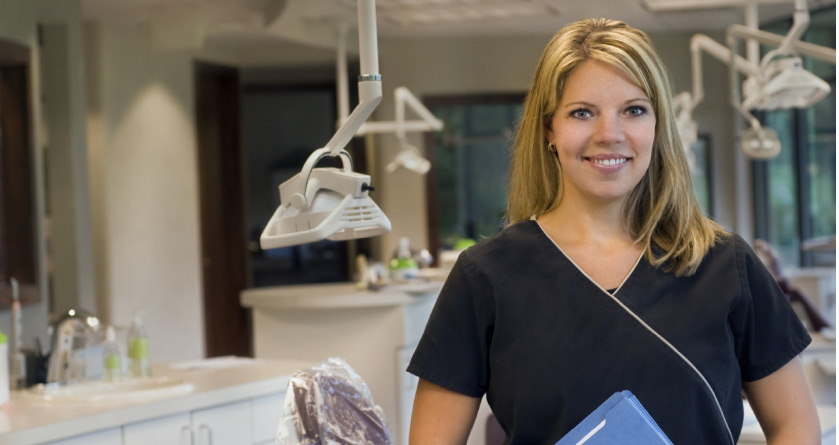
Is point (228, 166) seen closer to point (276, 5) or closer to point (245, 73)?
point (245, 73)

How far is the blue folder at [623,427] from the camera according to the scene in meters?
1.26

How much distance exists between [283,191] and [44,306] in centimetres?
398

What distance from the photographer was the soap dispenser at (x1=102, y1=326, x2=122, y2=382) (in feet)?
10.3

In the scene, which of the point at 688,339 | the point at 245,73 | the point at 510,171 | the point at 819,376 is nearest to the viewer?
the point at 688,339

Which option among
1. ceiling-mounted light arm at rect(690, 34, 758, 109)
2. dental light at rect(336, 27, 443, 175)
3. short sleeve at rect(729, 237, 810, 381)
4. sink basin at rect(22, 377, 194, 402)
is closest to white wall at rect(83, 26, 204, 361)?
dental light at rect(336, 27, 443, 175)

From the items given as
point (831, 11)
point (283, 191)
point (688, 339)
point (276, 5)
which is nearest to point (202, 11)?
point (276, 5)

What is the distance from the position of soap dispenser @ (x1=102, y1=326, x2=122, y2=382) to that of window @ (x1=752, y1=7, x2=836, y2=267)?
5724 mm

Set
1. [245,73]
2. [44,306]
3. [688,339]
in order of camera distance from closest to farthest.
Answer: [688,339]
[44,306]
[245,73]

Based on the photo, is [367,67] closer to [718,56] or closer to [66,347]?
[66,347]

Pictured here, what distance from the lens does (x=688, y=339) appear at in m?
1.36

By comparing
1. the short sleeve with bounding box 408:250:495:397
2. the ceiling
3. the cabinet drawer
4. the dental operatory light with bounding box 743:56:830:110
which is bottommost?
the cabinet drawer

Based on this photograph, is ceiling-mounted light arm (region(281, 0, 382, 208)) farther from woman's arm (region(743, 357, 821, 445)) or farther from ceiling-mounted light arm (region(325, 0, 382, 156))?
woman's arm (region(743, 357, 821, 445))

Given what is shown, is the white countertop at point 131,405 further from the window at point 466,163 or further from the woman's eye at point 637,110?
the window at point 466,163

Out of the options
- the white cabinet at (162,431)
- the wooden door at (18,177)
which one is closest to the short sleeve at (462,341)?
the white cabinet at (162,431)
